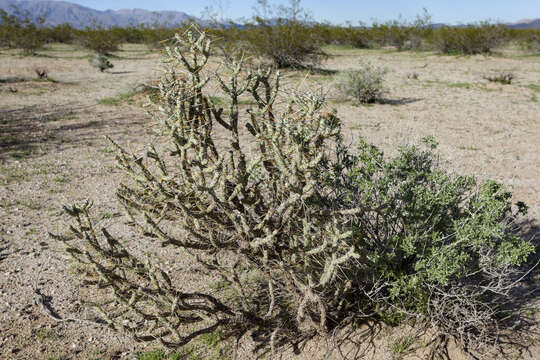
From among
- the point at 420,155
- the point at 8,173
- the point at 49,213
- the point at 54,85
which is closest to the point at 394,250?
the point at 420,155

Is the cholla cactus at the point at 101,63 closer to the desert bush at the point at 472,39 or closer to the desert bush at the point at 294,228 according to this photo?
the desert bush at the point at 294,228

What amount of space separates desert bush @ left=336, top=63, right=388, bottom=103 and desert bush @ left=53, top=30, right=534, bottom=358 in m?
8.53

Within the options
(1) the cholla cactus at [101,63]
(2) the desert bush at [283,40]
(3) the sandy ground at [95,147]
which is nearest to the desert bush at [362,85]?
(3) the sandy ground at [95,147]

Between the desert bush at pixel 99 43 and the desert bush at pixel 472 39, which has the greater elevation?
the desert bush at pixel 472 39

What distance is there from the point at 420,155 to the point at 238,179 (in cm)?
180

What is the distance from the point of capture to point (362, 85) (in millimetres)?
11461

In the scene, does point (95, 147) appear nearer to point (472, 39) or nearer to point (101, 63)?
point (101, 63)

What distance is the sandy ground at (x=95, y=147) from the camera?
11.0 feet

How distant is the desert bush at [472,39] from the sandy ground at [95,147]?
6.35 metres

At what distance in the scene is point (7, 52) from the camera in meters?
22.7

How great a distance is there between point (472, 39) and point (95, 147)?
22458mm

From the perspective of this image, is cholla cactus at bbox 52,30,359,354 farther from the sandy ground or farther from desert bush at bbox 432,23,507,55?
desert bush at bbox 432,23,507,55

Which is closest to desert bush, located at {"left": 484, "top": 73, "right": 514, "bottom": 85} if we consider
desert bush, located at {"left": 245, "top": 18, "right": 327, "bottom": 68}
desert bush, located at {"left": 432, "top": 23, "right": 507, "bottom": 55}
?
desert bush, located at {"left": 245, "top": 18, "right": 327, "bottom": 68}

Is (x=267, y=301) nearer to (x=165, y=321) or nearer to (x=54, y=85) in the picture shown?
(x=165, y=321)
